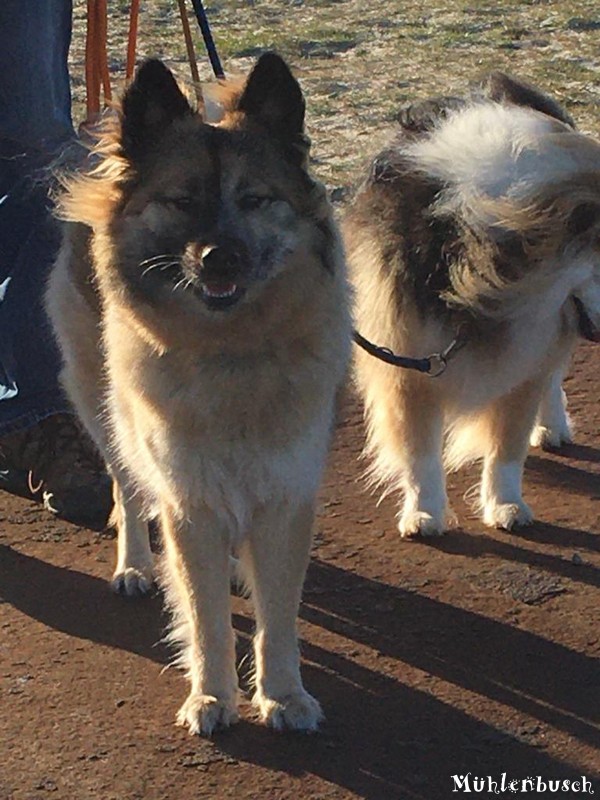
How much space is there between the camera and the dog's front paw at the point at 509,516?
437cm

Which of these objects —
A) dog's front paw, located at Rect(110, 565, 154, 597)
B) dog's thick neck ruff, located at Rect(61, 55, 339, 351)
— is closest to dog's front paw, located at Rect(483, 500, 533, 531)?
dog's front paw, located at Rect(110, 565, 154, 597)

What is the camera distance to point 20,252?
4621 millimetres

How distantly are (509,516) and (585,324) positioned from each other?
67 centimetres

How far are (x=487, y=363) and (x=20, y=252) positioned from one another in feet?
5.40

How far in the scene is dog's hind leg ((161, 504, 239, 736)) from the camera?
3.27 metres

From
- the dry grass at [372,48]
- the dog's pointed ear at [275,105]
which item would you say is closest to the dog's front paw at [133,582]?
the dog's pointed ear at [275,105]

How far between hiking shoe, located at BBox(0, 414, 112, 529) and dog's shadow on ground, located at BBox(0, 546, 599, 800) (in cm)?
32

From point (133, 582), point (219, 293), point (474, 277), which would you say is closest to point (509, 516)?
point (474, 277)

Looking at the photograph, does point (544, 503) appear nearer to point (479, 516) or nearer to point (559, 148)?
point (479, 516)

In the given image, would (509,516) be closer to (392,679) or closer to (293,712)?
(392,679)

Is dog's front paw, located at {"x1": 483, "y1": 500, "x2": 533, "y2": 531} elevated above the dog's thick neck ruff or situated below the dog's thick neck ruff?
below

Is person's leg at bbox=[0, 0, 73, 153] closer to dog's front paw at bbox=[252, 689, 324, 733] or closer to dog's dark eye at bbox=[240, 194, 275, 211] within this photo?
dog's dark eye at bbox=[240, 194, 275, 211]

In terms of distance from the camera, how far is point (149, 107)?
314cm

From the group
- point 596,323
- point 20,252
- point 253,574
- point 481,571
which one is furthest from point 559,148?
point 20,252
